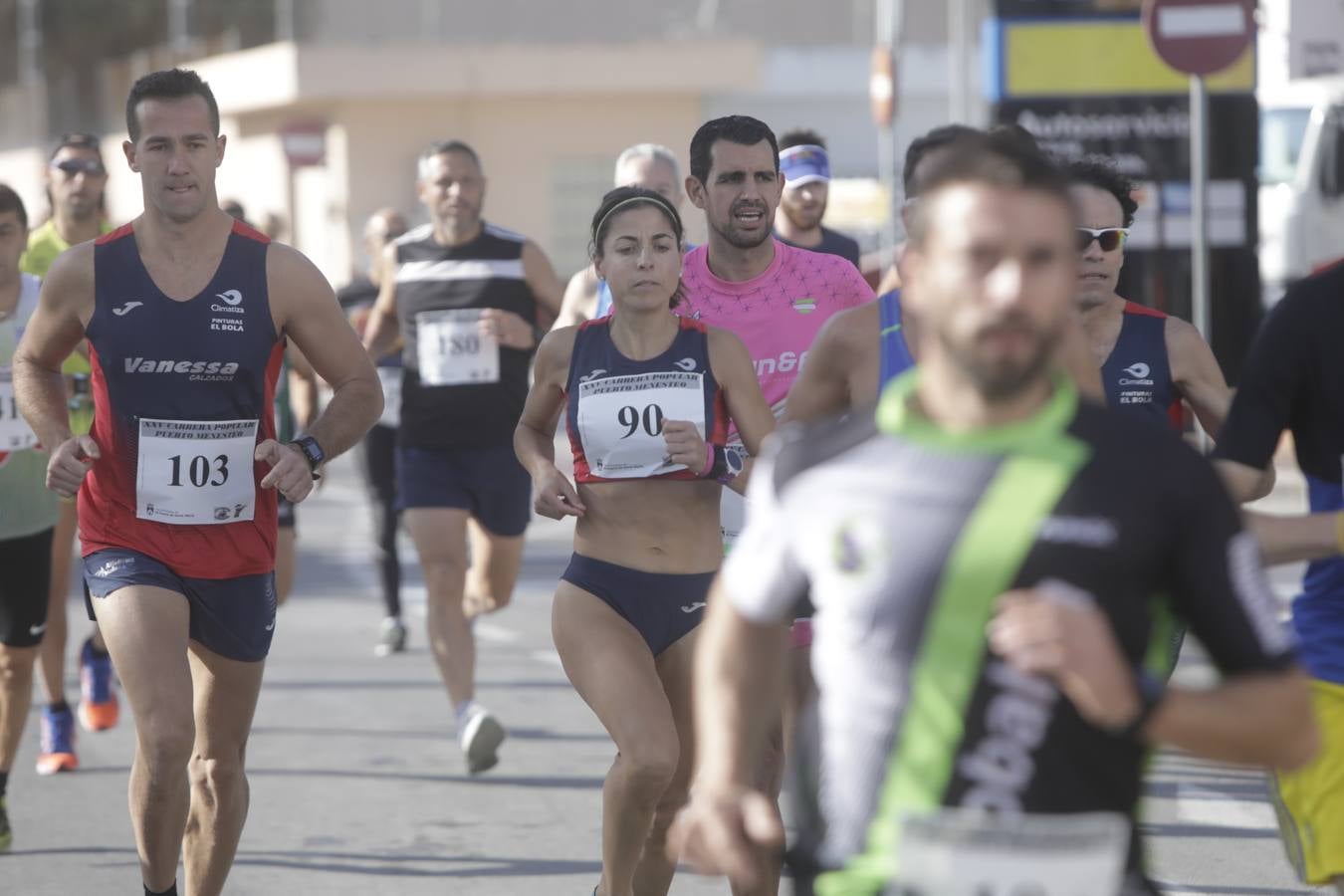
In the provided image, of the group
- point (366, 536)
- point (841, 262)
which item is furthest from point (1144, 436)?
point (366, 536)

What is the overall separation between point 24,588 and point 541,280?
267 cm

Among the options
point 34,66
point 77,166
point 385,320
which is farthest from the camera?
point 34,66

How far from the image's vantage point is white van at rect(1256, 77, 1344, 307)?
22969 mm

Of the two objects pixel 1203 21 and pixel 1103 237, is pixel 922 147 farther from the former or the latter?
pixel 1203 21

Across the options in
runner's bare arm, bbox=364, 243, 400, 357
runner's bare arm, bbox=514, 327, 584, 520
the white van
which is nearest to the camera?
runner's bare arm, bbox=514, 327, 584, 520

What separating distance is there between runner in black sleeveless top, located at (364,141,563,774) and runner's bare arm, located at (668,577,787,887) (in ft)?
19.9

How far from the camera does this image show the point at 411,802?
8266mm

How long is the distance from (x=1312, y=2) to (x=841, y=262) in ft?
25.3

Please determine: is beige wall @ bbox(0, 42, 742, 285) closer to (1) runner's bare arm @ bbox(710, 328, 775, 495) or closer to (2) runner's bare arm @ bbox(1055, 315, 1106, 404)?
(1) runner's bare arm @ bbox(710, 328, 775, 495)

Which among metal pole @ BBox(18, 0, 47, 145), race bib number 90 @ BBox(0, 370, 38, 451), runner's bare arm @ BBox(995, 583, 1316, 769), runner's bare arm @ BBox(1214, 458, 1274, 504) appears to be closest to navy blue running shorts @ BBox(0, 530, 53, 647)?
race bib number 90 @ BBox(0, 370, 38, 451)

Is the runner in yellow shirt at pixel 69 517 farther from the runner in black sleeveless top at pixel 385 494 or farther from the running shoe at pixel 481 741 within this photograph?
the runner in black sleeveless top at pixel 385 494

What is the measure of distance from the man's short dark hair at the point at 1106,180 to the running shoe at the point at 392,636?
635cm

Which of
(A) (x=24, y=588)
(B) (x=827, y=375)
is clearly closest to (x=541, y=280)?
(A) (x=24, y=588)

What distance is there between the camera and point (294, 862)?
741cm
